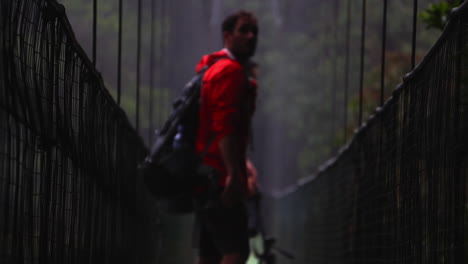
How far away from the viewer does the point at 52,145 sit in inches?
96.1

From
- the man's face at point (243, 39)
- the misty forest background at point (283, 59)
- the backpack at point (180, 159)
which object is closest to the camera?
the backpack at point (180, 159)

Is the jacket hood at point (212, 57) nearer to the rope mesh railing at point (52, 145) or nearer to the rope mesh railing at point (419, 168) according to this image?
the rope mesh railing at point (52, 145)

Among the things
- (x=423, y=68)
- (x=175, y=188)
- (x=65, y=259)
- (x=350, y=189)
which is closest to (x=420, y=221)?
(x=423, y=68)

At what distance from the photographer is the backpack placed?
3766 mm

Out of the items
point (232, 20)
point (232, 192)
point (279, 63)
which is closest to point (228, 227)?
point (232, 192)

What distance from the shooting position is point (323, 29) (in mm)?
18125

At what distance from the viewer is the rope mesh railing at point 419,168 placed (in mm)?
2381

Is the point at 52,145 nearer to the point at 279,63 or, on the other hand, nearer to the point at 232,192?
the point at 232,192

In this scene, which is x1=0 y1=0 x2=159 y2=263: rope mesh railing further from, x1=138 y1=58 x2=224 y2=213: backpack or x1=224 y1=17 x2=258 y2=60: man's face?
x1=224 y1=17 x2=258 y2=60: man's face

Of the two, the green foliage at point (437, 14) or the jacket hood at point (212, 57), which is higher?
the green foliage at point (437, 14)

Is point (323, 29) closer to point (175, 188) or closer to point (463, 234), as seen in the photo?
point (175, 188)

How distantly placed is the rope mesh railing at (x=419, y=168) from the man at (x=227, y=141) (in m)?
0.51

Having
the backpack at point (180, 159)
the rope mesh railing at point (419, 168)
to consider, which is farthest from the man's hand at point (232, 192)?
the rope mesh railing at point (419, 168)

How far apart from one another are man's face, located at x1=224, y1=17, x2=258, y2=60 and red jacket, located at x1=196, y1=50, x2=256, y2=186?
7 centimetres
